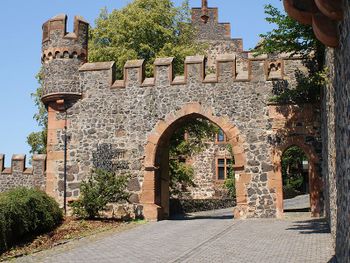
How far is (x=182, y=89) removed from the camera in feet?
56.5

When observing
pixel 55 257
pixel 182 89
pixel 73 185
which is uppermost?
pixel 182 89

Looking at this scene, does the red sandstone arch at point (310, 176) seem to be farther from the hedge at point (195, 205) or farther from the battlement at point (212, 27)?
the battlement at point (212, 27)

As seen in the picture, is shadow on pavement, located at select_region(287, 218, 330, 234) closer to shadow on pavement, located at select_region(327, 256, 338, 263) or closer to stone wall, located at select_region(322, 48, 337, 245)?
stone wall, located at select_region(322, 48, 337, 245)

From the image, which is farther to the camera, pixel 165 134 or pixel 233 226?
pixel 165 134

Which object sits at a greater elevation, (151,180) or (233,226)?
(151,180)

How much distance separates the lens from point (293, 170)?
1345 inches

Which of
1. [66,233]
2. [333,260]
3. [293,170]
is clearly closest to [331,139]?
[333,260]

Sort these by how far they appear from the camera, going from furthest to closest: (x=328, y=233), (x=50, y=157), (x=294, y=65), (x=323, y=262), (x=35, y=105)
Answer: (x=35, y=105), (x=50, y=157), (x=294, y=65), (x=328, y=233), (x=323, y=262)

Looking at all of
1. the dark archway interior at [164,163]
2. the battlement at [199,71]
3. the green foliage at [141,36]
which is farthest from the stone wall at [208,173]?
the battlement at [199,71]

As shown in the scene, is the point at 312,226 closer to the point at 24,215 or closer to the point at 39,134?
the point at 24,215

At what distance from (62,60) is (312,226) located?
10464mm

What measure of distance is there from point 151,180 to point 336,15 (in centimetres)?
1241

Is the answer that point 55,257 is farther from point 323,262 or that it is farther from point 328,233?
point 328,233

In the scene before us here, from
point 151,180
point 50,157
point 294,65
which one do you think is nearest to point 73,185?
point 50,157
